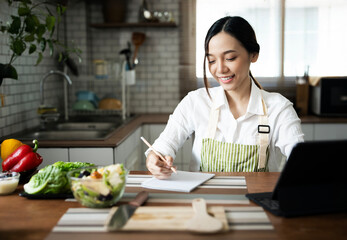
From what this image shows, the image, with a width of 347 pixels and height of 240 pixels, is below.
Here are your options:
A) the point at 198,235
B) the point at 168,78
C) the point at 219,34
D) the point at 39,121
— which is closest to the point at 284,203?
the point at 198,235

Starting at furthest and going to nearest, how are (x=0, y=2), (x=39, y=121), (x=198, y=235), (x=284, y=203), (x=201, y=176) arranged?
(x=39, y=121) < (x=0, y=2) < (x=201, y=176) < (x=284, y=203) < (x=198, y=235)

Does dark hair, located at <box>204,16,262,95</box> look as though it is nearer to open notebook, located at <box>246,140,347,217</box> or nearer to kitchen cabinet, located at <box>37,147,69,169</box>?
open notebook, located at <box>246,140,347,217</box>

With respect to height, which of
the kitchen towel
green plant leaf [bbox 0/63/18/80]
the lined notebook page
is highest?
green plant leaf [bbox 0/63/18/80]

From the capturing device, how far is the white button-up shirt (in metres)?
2.16

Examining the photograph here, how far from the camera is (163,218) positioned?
132cm

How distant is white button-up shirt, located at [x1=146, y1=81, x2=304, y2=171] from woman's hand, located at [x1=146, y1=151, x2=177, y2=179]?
26 centimetres

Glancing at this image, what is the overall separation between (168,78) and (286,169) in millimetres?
3568

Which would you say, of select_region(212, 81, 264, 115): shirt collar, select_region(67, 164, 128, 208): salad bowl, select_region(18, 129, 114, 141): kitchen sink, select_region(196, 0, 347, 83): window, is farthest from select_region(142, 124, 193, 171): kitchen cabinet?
select_region(67, 164, 128, 208): salad bowl

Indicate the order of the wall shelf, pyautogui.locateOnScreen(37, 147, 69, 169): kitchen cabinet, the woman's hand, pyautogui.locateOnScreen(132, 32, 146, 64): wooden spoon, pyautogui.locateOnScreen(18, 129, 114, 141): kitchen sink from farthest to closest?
pyautogui.locateOnScreen(132, 32, 146, 64): wooden spoon → the wall shelf → pyautogui.locateOnScreen(18, 129, 114, 141): kitchen sink → pyautogui.locateOnScreen(37, 147, 69, 169): kitchen cabinet → the woman's hand

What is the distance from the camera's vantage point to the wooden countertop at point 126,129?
282 cm

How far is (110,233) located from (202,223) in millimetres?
269

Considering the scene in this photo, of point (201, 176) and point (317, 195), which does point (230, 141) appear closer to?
point (201, 176)

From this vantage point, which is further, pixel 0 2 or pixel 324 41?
pixel 324 41

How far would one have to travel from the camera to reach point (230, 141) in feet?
7.41
